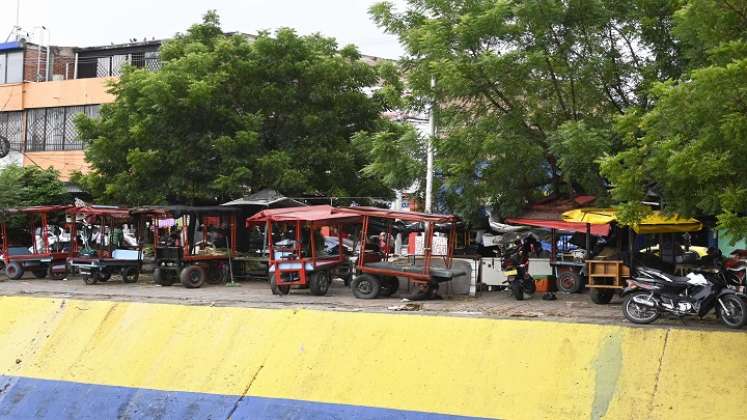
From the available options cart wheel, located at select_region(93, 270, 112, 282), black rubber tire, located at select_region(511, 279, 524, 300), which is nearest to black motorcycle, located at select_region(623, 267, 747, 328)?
black rubber tire, located at select_region(511, 279, 524, 300)

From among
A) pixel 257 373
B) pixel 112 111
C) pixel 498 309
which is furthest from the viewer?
pixel 112 111

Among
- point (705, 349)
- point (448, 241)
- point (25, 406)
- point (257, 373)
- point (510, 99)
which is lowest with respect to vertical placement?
point (25, 406)

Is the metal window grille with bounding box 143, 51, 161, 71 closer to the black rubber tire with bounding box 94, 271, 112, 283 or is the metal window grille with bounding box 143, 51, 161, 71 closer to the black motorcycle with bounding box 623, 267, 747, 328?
the black rubber tire with bounding box 94, 271, 112, 283

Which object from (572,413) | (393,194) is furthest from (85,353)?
(393,194)

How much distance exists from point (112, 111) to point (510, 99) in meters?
12.2

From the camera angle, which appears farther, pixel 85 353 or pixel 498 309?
pixel 498 309

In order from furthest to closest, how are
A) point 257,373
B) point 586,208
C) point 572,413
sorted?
point 586,208 → point 257,373 → point 572,413

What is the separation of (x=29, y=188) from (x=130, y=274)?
537 centimetres

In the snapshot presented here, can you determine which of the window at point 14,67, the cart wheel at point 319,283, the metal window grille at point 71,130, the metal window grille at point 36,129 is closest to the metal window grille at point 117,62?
the metal window grille at point 71,130

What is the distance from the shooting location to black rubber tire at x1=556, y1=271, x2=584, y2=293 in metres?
15.5

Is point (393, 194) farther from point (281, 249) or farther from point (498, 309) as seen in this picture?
point (498, 309)

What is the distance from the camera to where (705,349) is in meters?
9.13

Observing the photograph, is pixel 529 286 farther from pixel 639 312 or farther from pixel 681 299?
pixel 681 299

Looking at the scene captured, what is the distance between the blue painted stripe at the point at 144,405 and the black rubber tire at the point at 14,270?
27.4ft
